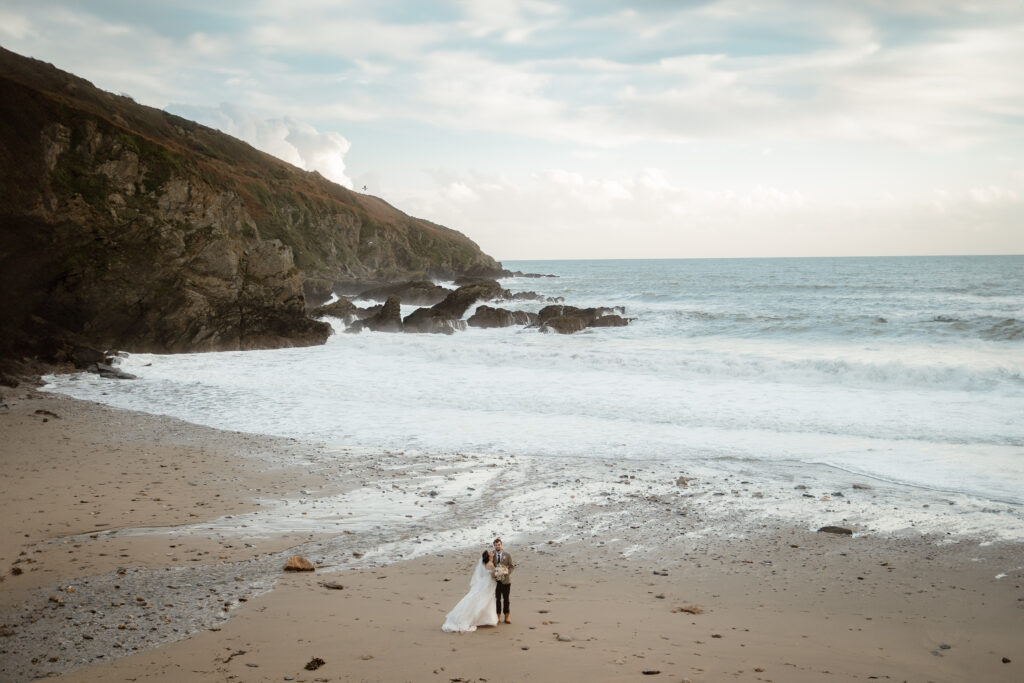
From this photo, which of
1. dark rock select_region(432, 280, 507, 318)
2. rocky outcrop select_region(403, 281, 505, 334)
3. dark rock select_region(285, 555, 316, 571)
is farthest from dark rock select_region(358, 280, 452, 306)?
dark rock select_region(285, 555, 316, 571)

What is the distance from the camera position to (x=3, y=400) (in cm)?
1758

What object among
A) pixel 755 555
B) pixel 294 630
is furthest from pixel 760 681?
pixel 294 630

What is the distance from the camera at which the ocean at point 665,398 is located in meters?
14.4

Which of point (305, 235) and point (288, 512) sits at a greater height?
point (305, 235)

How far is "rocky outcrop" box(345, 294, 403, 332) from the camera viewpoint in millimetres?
38375

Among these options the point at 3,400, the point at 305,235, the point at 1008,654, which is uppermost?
the point at 305,235

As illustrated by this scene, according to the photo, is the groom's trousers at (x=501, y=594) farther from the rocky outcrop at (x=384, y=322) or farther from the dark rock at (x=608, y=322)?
the dark rock at (x=608, y=322)

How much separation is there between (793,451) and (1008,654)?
829 cm

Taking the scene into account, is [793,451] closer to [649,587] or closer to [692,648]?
[649,587]

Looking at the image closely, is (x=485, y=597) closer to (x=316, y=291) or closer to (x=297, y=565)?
(x=297, y=565)

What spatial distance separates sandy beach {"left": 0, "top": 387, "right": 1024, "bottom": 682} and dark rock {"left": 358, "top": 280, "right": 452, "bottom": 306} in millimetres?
40468

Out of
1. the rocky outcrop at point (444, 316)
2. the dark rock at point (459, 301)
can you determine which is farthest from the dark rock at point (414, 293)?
the rocky outcrop at point (444, 316)

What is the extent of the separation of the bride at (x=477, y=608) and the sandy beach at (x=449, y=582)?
0.43 ft

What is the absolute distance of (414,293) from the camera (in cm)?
5359
